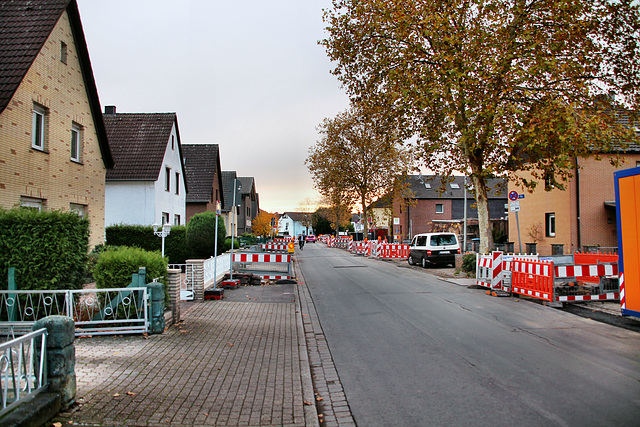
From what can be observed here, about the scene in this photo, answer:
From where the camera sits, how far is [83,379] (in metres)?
5.21

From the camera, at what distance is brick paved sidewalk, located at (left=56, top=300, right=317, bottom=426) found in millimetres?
4273

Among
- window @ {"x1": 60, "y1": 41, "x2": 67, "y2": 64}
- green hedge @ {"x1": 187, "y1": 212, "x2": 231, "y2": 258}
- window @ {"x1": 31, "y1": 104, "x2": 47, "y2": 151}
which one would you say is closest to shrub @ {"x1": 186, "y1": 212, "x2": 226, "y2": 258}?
green hedge @ {"x1": 187, "y1": 212, "x2": 231, "y2": 258}

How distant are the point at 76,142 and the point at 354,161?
28.4 meters

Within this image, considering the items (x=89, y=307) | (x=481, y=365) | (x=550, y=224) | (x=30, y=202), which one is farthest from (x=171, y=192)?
(x=481, y=365)

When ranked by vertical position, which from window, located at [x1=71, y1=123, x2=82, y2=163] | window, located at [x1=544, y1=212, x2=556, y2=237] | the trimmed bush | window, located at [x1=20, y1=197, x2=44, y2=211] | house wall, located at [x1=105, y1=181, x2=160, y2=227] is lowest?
the trimmed bush

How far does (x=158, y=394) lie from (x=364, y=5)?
15324 millimetres

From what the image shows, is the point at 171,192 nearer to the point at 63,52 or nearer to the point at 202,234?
the point at 202,234

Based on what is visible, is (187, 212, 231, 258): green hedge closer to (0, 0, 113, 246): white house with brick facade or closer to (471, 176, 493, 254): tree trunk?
(0, 0, 113, 246): white house with brick facade

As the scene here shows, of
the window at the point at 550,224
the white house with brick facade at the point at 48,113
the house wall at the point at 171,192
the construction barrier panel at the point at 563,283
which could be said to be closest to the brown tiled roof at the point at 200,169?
the house wall at the point at 171,192

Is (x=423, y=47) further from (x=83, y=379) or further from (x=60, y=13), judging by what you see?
(x=83, y=379)

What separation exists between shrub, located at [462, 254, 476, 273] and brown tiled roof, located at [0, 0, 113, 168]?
610 inches

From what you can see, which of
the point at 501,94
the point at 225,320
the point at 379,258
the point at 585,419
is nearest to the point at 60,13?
the point at 225,320

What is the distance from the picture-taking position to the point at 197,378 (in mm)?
5352

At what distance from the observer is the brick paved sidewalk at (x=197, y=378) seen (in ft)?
14.0
